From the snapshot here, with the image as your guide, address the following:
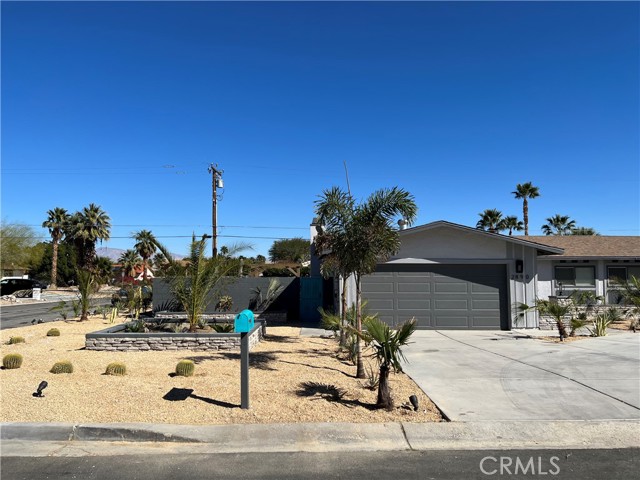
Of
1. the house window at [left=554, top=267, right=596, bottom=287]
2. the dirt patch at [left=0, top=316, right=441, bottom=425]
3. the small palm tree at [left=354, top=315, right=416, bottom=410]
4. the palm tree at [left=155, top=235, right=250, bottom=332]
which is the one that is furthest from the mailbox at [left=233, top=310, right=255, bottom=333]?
the house window at [left=554, top=267, right=596, bottom=287]

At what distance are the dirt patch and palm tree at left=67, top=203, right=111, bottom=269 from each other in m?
39.6

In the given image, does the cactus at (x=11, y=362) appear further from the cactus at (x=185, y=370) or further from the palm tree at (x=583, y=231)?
the palm tree at (x=583, y=231)


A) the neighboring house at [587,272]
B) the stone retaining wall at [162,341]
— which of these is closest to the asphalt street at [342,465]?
the stone retaining wall at [162,341]

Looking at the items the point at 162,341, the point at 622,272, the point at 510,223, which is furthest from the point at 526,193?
the point at 162,341

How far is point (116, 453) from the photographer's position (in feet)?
16.6

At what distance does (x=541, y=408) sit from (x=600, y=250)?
54.7 ft

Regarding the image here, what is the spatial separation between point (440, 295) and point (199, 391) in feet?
35.0

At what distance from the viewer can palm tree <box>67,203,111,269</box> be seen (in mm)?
46716

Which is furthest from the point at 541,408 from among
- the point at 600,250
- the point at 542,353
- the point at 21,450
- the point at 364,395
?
the point at 600,250

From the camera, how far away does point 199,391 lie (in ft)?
24.2

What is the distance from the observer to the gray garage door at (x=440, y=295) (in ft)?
52.5

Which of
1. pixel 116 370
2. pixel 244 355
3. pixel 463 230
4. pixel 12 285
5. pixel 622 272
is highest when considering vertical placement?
pixel 463 230

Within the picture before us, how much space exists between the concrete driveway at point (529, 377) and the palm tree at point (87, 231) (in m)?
43.3

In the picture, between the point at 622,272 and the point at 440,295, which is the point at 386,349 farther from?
the point at 622,272
